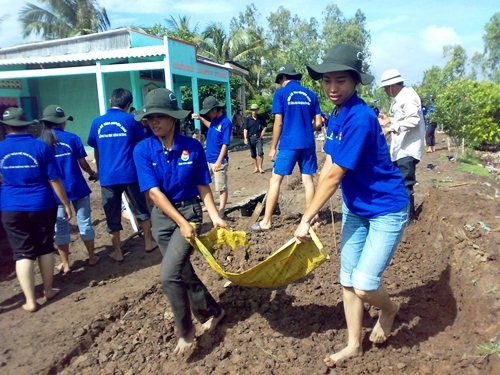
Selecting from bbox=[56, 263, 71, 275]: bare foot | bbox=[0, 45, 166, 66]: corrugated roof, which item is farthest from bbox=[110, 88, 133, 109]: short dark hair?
bbox=[0, 45, 166, 66]: corrugated roof

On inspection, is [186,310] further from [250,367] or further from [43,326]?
[43,326]

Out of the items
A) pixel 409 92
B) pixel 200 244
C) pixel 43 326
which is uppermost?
pixel 409 92

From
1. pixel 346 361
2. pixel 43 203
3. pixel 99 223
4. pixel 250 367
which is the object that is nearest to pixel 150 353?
pixel 250 367

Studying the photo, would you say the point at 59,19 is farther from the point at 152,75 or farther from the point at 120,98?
the point at 120,98

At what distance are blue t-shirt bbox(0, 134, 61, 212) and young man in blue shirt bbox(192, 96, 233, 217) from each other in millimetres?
2776

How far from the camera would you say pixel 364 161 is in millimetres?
2615

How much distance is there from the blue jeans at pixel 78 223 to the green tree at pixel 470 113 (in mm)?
11296

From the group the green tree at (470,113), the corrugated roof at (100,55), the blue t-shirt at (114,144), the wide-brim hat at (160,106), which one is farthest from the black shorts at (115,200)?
the green tree at (470,113)

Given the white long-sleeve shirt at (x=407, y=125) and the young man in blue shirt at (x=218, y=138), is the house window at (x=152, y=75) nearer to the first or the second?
the young man in blue shirt at (x=218, y=138)

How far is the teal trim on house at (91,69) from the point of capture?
1426 centimetres

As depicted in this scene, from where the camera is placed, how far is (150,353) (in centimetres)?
339

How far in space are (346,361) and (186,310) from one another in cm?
115

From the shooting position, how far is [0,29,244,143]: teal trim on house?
14258 millimetres

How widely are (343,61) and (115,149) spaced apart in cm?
331
